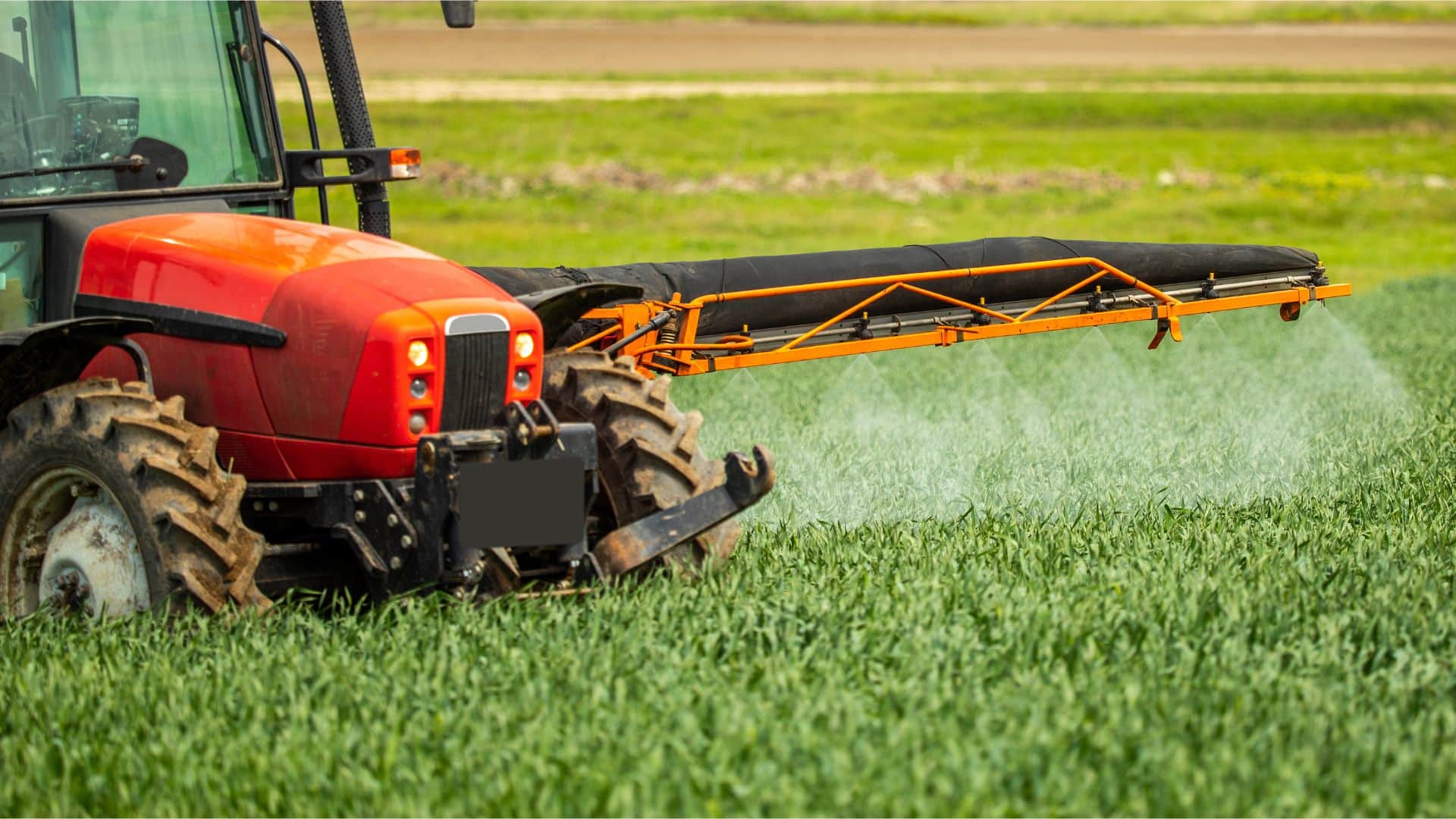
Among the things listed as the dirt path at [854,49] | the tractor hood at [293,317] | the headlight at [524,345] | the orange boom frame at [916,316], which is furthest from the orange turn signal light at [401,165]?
the dirt path at [854,49]

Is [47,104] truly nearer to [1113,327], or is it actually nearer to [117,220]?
[117,220]

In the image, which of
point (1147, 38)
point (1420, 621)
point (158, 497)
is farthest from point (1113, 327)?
point (1147, 38)

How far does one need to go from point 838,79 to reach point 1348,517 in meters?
52.1

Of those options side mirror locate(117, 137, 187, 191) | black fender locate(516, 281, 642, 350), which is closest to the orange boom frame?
black fender locate(516, 281, 642, 350)

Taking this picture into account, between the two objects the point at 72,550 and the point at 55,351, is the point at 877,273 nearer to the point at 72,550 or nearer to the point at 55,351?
the point at 55,351

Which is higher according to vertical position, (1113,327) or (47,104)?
(47,104)

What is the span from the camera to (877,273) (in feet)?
28.6

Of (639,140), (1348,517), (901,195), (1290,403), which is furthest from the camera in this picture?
(639,140)

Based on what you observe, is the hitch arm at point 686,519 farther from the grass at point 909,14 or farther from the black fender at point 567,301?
the grass at point 909,14

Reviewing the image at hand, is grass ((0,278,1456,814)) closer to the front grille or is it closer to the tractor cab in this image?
the front grille

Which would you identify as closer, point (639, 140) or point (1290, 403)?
point (1290, 403)

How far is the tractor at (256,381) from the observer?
19.2 feet

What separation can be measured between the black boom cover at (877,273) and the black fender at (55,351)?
1.95 metres

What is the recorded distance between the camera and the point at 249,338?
20.0 feet
